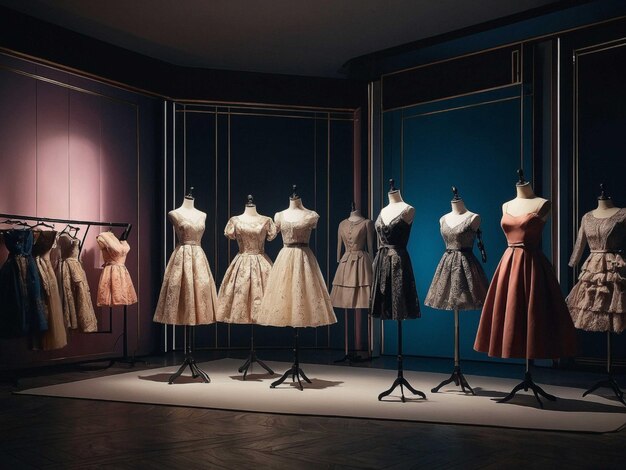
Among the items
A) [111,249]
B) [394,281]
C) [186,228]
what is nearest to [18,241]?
[111,249]

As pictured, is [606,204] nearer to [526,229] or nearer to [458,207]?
[526,229]

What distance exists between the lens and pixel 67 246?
5.99 meters

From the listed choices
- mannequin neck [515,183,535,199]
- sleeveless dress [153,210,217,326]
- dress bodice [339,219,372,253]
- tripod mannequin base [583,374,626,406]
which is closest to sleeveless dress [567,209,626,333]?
tripod mannequin base [583,374,626,406]

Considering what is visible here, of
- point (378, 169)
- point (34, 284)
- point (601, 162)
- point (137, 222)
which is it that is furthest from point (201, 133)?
point (601, 162)

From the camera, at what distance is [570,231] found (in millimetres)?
6172

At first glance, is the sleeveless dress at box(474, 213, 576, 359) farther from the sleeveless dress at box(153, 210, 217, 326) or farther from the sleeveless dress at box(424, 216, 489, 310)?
the sleeveless dress at box(153, 210, 217, 326)

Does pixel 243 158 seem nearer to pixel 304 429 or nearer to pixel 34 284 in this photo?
pixel 34 284

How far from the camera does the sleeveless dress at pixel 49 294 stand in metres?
5.55

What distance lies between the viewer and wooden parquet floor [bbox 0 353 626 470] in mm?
3172

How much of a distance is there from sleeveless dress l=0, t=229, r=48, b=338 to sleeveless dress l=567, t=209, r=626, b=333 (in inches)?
159

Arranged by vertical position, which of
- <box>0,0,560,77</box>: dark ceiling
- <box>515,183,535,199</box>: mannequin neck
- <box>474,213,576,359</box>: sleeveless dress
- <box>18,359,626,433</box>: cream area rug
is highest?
<box>0,0,560,77</box>: dark ceiling

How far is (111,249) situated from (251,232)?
161 centimetres

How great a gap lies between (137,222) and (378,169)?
259 centimetres

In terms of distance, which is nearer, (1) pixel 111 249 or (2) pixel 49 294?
(2) pixel 49 294
